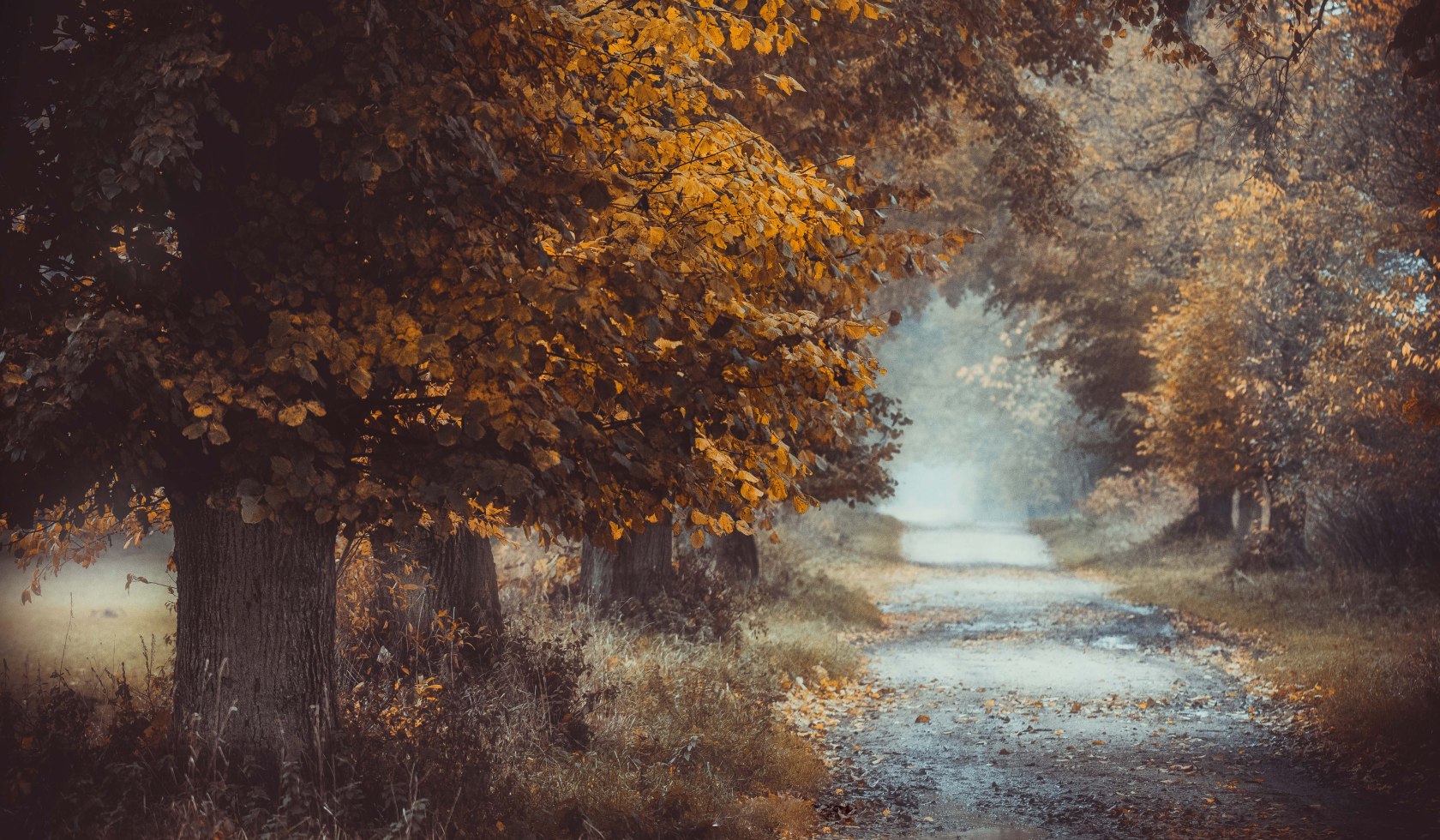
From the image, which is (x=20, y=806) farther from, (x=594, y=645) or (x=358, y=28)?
(x=594, y=645)

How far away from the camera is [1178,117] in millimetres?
22828

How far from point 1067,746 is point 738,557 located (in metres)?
9.16

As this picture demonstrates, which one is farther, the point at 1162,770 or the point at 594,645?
the point at 594,645

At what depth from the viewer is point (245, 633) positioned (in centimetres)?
631

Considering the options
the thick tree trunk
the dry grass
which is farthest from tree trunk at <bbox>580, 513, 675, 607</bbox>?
the thick tree trunk

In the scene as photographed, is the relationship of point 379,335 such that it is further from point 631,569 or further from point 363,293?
point 631,569

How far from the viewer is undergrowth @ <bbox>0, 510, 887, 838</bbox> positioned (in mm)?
5906

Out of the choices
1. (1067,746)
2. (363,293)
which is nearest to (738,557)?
(1067,746)

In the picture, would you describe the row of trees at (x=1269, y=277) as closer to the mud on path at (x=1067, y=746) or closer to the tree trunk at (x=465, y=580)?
the mud on path at (x=1067, y=746)

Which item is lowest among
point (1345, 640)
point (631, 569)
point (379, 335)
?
point (1345, 640)

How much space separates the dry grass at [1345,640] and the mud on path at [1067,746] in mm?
477

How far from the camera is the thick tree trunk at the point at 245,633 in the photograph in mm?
6285

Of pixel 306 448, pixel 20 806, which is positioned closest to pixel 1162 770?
pixel 306 448

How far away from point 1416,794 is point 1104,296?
2034 centimetres
